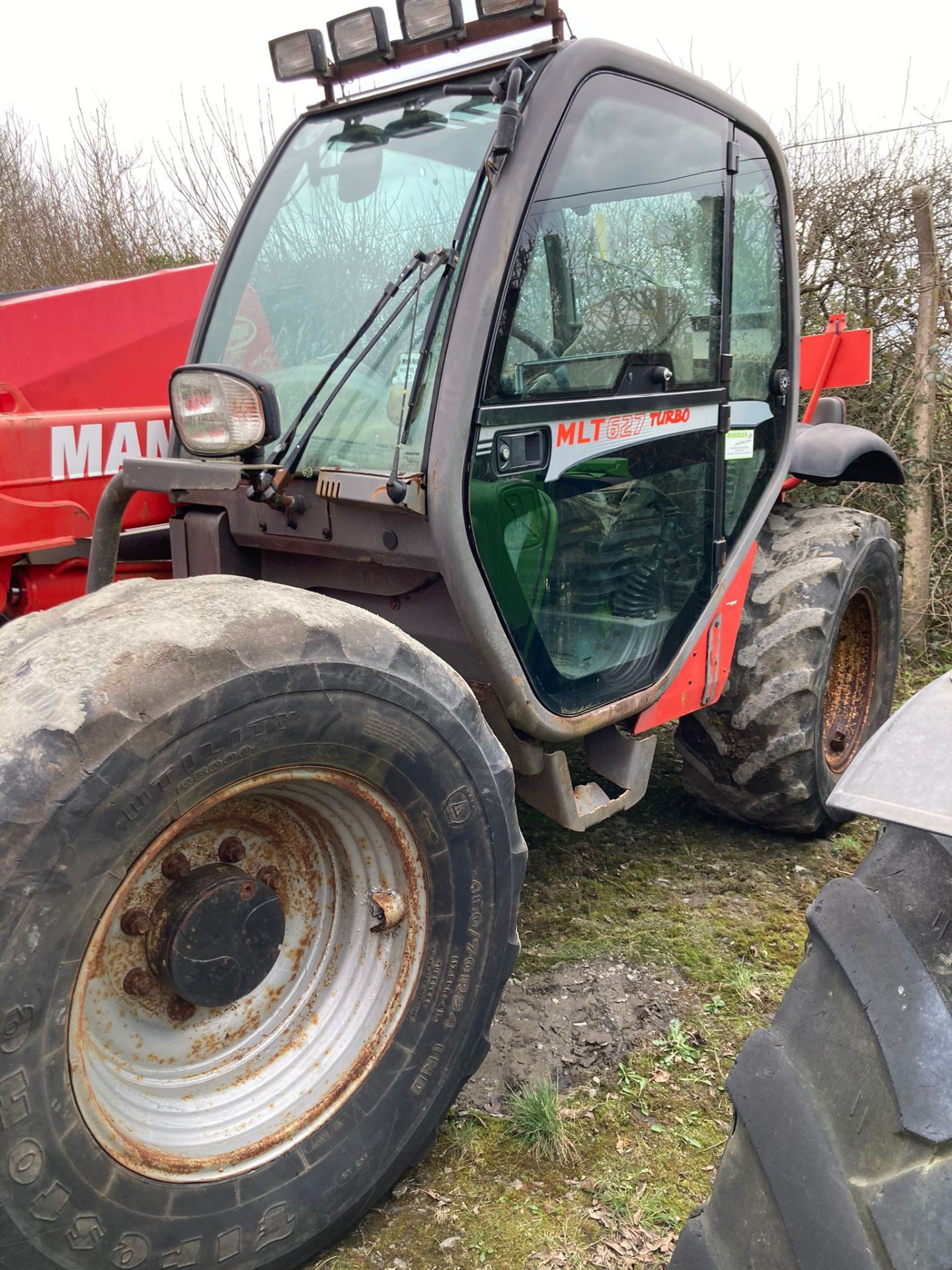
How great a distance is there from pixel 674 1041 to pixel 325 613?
56.0 inches

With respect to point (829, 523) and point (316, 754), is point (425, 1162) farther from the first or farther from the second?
point (829, 523)

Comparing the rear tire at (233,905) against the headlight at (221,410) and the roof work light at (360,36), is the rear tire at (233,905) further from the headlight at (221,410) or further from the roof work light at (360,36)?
the roof work light at (360,36)

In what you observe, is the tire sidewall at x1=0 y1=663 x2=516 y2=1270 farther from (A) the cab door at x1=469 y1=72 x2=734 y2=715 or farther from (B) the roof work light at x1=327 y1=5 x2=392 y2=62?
(B) the roof work light at x1=327 y1=5 x2=392 y2=62

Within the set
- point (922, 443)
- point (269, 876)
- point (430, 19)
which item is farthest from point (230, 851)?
point (922, 443)

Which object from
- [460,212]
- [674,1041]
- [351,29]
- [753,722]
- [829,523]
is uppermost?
[351,29]

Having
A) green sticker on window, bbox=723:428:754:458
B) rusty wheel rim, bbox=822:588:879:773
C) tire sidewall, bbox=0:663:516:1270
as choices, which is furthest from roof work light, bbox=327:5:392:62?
rusty wheel rim, bbox=822:588:879:773

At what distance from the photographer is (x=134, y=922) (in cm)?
174

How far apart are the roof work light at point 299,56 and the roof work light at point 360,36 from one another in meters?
0.04

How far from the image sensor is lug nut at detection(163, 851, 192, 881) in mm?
1797

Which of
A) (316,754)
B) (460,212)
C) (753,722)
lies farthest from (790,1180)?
(753,722)

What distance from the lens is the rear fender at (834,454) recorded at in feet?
11.4

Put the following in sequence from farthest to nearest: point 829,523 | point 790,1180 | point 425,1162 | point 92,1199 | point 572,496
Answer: point 829,523, point 572,496, point 425,1162, point 92,1199, point 790,1180

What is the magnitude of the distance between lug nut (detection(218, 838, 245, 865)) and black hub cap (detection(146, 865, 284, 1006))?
0.05m

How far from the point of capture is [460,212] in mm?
2256
